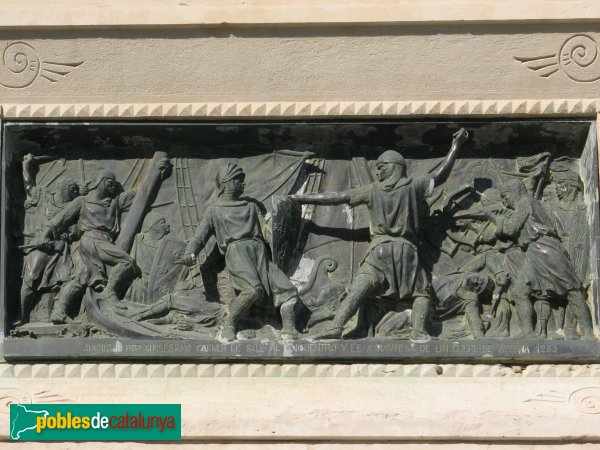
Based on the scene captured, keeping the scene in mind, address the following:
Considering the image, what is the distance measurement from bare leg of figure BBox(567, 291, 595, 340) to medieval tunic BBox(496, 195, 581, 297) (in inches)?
1.6

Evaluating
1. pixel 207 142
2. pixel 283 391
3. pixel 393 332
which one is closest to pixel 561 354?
pixel 393 332

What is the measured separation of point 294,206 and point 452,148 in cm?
88

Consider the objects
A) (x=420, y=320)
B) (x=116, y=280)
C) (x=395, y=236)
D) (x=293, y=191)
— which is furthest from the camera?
(x=293, y=191)

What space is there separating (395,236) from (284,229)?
57 centimetres

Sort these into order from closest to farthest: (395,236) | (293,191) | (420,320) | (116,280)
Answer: (420,320), (395,236), (116,280), (293,191)

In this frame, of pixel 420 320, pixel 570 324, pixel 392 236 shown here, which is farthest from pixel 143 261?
pixel 570 324

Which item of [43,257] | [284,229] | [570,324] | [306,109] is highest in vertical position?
[306,109]

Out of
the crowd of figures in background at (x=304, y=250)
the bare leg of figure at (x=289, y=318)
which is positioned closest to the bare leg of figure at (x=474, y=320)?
the crowd of figures in background at (x=304, y=250)

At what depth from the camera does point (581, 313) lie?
836cm

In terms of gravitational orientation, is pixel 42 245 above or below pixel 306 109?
below

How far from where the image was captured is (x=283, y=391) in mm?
8273

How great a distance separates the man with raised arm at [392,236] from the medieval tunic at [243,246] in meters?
0.27

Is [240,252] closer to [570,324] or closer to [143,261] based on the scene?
[143,261]

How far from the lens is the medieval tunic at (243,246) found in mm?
8398
